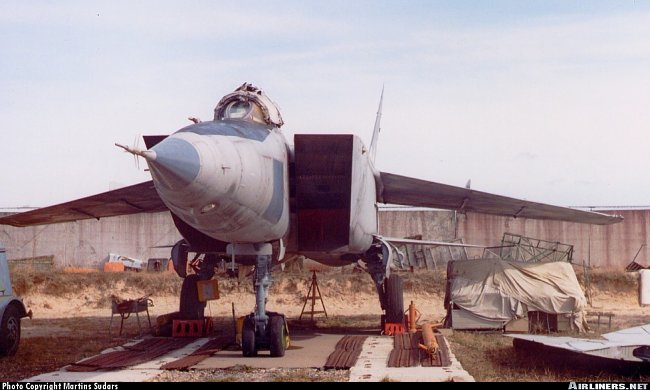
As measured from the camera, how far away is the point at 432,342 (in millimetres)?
9633

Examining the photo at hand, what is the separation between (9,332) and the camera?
9539mm

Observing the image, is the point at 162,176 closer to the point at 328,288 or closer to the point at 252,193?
the point at 252,193

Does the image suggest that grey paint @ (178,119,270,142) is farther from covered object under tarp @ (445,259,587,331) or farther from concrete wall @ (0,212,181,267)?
concrete wall @ (0,212,181,267)

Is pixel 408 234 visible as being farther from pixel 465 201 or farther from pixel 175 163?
pixel 175 163

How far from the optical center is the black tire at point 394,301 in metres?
12.9

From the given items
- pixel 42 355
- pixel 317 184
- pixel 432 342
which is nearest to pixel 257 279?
pixel 317 184

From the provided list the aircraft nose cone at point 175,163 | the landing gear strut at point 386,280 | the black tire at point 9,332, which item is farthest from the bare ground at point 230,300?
the aircraft nose cone at point 175,163

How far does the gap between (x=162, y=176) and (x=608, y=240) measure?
26089 millimetres

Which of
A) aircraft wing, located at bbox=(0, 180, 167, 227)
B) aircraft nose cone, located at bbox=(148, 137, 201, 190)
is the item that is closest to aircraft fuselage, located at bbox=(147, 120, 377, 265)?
aircraft nose cone, located at bbox=(148, 137, 201, 190)

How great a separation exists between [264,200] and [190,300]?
471 cm

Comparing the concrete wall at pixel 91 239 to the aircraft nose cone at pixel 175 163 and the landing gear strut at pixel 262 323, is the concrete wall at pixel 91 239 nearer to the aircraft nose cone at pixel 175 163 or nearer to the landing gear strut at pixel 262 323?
the landing gear strut at pixel 262 323

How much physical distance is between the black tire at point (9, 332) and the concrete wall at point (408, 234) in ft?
70.7

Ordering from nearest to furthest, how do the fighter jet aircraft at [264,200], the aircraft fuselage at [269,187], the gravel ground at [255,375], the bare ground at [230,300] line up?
the aircraft fuselage at [269,187], the fighter jet aircraft at [264,200], the gravel ground at [255,375], the bare ground at [230,300]

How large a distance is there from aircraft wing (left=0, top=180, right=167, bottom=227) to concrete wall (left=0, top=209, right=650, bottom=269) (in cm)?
1739
